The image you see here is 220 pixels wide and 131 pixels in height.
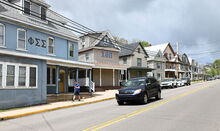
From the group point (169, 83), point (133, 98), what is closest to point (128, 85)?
point (133, 98)

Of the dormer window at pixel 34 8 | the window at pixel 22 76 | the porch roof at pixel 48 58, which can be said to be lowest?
the window at pixel 22 76

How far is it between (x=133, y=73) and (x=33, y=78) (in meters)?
23.8

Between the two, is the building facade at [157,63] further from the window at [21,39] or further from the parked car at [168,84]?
the window at [21,39]

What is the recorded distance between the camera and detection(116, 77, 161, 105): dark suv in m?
12.6

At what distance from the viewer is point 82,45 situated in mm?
32062

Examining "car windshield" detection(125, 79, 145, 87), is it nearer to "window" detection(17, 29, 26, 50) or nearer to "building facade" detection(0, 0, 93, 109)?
"building facade" detection(0, 0, 93, 109)

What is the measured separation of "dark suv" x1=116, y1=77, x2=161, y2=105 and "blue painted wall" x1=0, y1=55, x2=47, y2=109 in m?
6.10

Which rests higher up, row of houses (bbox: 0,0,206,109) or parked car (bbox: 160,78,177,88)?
row of houses (bbox: 0,0,206,109)

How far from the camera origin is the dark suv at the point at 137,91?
41.4 ft

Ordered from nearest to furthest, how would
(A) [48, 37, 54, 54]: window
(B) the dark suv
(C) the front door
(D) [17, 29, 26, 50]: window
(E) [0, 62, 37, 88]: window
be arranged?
(B) the dark suv
(E) [0, 62, 37, 88]: window
(D) [17, 29, 26, 50]: window
(A) [48, 37, 54, 54]: window
(C) the front door

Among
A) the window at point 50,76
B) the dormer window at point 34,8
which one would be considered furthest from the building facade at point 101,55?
the dormer window at point 34,8

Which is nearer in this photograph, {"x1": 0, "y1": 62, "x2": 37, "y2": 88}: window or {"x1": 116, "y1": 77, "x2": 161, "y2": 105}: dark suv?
{"x1": 116, "y1": 77, "x2": 161, "y2": 105}: dark suv

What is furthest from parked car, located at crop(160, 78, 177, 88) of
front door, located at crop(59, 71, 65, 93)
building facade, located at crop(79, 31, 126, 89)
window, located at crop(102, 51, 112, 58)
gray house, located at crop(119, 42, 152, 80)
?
front door, located at crop(59, 71, 65, 93)

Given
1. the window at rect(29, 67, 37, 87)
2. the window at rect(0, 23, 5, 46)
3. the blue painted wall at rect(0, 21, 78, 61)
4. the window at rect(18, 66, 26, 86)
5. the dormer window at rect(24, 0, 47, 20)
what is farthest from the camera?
the dormer window at rect(24, 0, 47, 20)
